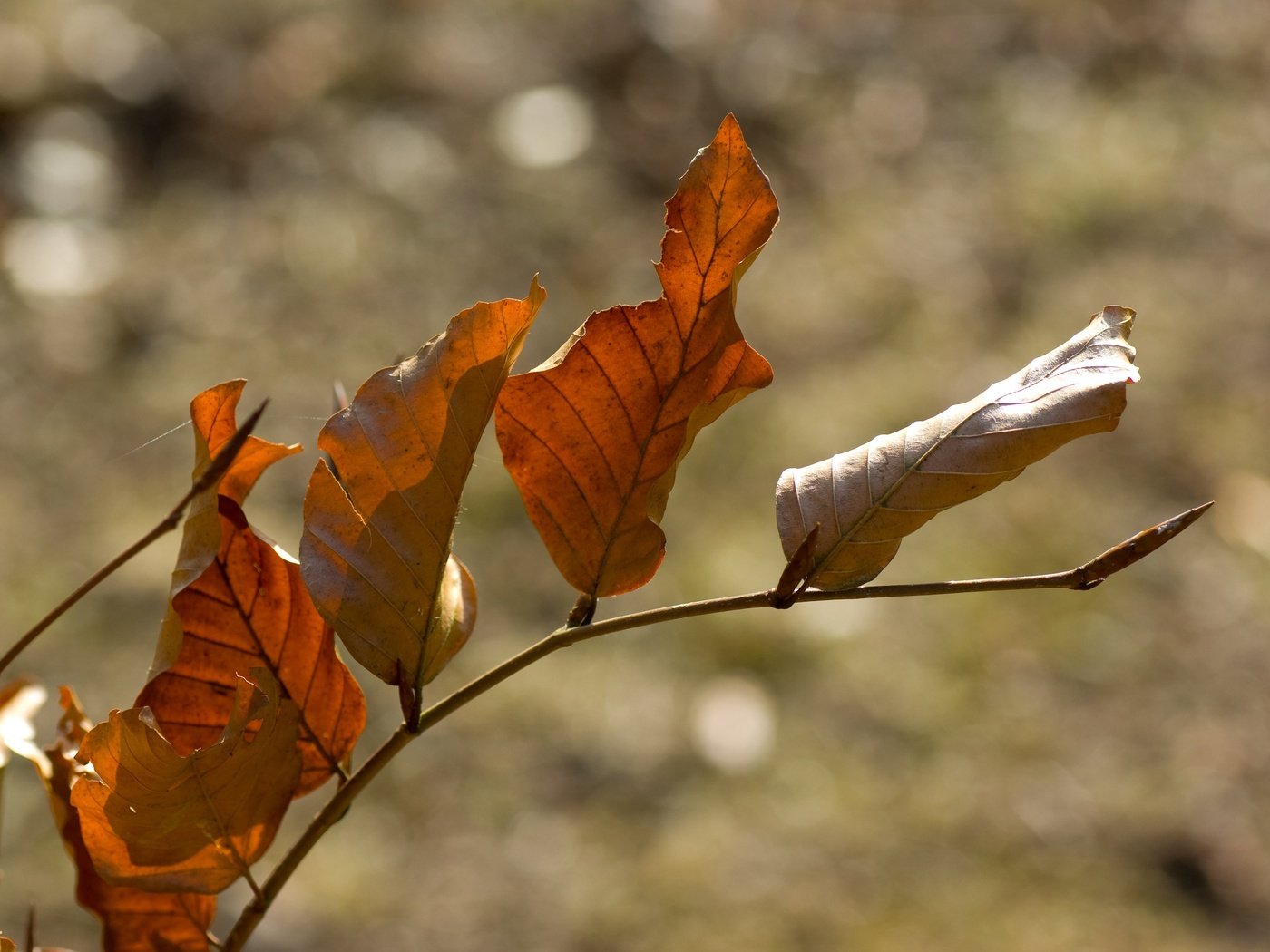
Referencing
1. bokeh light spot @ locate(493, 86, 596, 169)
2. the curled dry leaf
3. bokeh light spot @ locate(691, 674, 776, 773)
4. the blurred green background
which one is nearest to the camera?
the curled dry leaf

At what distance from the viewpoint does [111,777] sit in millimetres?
477

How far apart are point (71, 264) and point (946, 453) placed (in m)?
3.13

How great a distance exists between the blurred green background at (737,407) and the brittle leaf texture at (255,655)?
153 cm

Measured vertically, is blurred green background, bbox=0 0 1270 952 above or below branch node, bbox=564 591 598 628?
above

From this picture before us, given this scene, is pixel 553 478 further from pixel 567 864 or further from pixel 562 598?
pixel 562 598

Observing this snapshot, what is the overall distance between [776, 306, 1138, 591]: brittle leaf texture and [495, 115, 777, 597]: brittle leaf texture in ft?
0.16

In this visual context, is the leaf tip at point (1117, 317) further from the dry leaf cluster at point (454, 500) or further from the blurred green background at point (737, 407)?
the blurred green background at point (737, 407)

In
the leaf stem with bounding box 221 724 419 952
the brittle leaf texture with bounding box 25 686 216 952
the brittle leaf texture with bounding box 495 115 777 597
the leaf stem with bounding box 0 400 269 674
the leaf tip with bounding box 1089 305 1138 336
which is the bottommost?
→ the leaf stem with bounding box 221 724 419 952

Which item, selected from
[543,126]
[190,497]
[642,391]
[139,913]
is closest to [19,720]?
[139,913]

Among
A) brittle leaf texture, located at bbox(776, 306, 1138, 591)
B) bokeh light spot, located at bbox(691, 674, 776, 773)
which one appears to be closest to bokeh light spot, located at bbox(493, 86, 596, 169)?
bokeh light spot, located at bbox(691, 674, 776, 773)

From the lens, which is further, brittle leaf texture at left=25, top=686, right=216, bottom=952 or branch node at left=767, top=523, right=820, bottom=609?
brittle leaf texture at left=25, top=686, right=216, bottom=952

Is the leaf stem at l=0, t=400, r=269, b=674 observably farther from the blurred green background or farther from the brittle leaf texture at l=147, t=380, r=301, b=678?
the blurred green background

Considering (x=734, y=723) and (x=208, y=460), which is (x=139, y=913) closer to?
(x=208, y=460)

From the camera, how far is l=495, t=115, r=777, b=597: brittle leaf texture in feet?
1.57
